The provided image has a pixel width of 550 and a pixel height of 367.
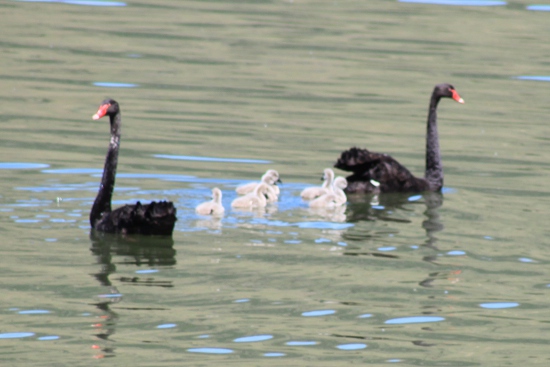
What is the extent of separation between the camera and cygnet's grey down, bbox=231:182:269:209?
1084cm

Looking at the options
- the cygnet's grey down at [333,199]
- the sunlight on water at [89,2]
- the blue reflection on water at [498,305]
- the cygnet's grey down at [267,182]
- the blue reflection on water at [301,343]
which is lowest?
the blue reflection on water at [301,343]

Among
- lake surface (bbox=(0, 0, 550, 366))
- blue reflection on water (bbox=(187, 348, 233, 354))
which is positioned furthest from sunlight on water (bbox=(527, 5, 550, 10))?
blue reflection on water (bbox=(187, 348, 233, 354))

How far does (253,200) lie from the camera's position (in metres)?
10.9

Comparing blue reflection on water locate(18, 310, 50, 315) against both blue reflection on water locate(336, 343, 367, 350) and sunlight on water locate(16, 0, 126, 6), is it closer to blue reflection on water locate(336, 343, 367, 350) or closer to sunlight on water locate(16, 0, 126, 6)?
blue reflection on water locate(336, 343, 367, 350)

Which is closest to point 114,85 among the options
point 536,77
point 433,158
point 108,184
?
point 433,158

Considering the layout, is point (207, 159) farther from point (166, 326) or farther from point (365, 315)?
point (166, 326)

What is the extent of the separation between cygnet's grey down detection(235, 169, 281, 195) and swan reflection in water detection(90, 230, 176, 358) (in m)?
1.70

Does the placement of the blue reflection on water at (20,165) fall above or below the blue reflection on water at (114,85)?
below

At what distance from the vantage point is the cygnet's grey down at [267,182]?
1125 centimetres

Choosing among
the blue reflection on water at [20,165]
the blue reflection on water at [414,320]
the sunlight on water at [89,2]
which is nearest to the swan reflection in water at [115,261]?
the blue reflection on water at [414,320]

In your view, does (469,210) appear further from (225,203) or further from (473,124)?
(473,124)

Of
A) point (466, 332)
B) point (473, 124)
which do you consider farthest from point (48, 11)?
point (466, 332)

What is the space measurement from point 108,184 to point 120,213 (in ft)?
1.68

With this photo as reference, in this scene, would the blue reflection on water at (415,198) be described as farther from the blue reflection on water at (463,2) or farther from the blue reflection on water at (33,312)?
the blue reflection on water at (463,2)
